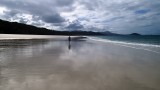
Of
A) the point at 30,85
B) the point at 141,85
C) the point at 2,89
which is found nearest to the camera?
the point at 2,89

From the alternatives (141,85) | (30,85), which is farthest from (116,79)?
(30,85)

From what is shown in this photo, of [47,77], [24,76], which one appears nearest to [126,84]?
[47,77]

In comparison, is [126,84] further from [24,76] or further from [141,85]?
[24,76]

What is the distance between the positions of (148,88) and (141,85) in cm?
36

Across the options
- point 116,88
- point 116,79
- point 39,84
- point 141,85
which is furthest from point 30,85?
point 141,85

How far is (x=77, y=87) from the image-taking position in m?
6.09

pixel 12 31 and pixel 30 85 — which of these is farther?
pixel 12 31

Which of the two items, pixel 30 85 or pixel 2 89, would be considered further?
pixel 30 85

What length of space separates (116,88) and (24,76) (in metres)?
4.40

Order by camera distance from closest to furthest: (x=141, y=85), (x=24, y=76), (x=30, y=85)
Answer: (x=30, y=85) < (x=141, y=85) < (x=24, y=76)

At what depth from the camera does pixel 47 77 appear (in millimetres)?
7227

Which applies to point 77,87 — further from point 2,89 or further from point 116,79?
point 2,89

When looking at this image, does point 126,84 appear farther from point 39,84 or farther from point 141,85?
point 39,84

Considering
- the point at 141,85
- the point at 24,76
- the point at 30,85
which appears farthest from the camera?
the point at 24,76
